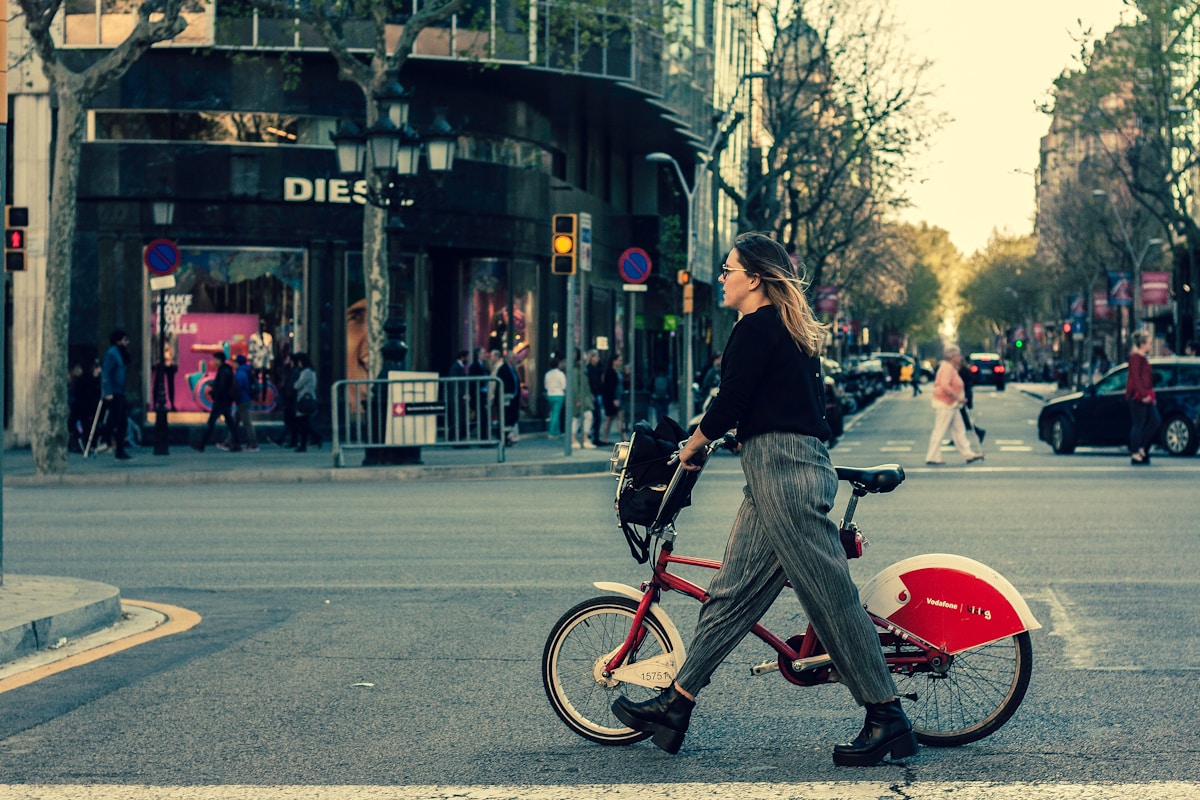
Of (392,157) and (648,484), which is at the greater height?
(392,157)

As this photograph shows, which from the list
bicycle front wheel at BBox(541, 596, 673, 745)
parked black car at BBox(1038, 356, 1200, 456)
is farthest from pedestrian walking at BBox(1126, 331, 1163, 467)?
bicycle front wheel at BBox(541, 596, 673, 745)

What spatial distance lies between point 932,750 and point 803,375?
4.72 ft

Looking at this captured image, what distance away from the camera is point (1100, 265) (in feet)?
243

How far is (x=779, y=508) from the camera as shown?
5.36 meters

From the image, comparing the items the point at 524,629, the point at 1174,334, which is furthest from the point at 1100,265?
the point at 524,629

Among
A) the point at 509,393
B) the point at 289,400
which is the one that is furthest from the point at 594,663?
the point at 509,393

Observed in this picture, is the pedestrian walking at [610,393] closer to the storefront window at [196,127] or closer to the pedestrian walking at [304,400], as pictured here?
the pedestrian walking at [304,400]

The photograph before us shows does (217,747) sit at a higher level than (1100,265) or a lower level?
lower

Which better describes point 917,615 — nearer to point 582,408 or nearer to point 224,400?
point 582,408

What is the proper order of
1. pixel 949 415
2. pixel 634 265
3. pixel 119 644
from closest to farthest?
pixel 119 644
pixel 949 415
pixel 634 265

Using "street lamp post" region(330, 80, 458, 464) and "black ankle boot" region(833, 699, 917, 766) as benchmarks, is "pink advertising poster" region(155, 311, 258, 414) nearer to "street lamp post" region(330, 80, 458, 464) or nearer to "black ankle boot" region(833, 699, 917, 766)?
"street lamp post" region(330, 80, 458, 464)

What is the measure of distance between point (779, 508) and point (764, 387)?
40cm

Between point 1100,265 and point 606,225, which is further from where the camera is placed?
point 1100,265

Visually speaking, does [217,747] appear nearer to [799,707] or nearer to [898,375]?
[799,707]
